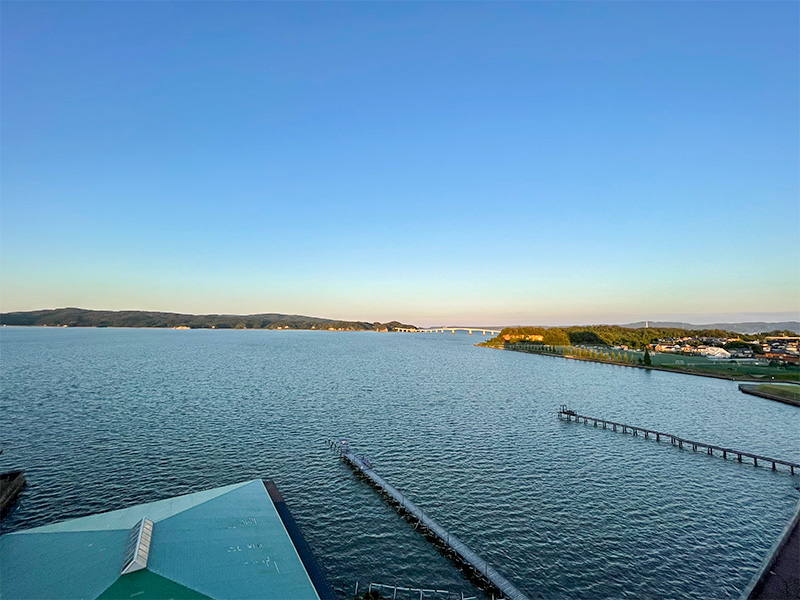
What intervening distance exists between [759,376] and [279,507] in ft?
396

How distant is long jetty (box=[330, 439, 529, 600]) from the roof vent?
1615 cm

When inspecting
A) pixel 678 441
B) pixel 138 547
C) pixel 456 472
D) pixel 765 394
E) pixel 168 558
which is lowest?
pixel 678 441

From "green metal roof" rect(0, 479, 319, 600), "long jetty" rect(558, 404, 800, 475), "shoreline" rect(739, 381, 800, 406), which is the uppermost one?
"green metal roof" rect(0, 479, 319, 600)

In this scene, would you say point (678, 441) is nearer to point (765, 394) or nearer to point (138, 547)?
point (765, 394)

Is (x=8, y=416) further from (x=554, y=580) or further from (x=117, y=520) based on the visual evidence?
(x=554, y=580)

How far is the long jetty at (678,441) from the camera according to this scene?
4051 cm

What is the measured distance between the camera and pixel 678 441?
4778cm

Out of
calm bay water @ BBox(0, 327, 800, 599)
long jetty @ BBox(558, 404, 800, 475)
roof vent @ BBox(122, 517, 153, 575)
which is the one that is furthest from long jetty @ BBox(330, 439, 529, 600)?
long jetty @ BBox(558, 404, 800, 475)

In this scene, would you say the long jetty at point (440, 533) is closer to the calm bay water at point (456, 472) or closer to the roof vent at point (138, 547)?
the calm bay water at point (456, 472)

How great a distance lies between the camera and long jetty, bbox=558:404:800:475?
40506 millimetres

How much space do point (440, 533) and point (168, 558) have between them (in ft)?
50.8

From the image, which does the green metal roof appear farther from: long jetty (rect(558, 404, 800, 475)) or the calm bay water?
long jetty (rect(558, 404, 800, 475))

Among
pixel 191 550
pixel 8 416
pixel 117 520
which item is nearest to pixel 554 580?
pixel 191 550

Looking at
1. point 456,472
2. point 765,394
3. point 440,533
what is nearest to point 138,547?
point 440,533
